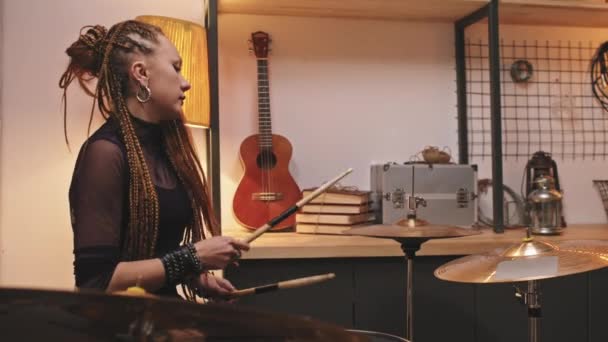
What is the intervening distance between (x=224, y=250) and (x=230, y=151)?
3.39 ft

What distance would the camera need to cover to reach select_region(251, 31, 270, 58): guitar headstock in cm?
227

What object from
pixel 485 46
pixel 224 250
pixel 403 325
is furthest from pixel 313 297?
pixel 485 46

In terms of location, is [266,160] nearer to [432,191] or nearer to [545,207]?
[432,191]

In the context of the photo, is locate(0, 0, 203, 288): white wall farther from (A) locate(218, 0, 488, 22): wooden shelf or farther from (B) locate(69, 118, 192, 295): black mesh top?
(B) locate(69, 118, 192, 295): black mesh top

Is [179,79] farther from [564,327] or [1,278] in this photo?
[564,327]

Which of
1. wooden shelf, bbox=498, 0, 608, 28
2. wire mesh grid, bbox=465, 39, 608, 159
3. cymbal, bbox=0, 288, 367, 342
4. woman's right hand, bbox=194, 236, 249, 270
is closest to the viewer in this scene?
cymbal, bbox=0, 288, 367, 342

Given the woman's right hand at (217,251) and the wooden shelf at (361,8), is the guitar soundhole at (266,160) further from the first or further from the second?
the woman's right hand at (217,251)

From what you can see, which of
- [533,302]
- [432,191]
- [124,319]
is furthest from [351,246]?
[124,319]

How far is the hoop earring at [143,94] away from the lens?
4.56 ft

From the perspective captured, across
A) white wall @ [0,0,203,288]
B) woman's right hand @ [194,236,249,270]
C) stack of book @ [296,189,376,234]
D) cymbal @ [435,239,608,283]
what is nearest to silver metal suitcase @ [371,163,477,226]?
stack of book @ [296,189,376,234]

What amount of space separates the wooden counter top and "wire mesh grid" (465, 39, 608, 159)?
23.4 inches

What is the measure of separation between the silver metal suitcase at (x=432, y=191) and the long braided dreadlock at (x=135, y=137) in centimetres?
76

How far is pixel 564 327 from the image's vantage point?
1.97m

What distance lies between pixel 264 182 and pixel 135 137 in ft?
2.73
